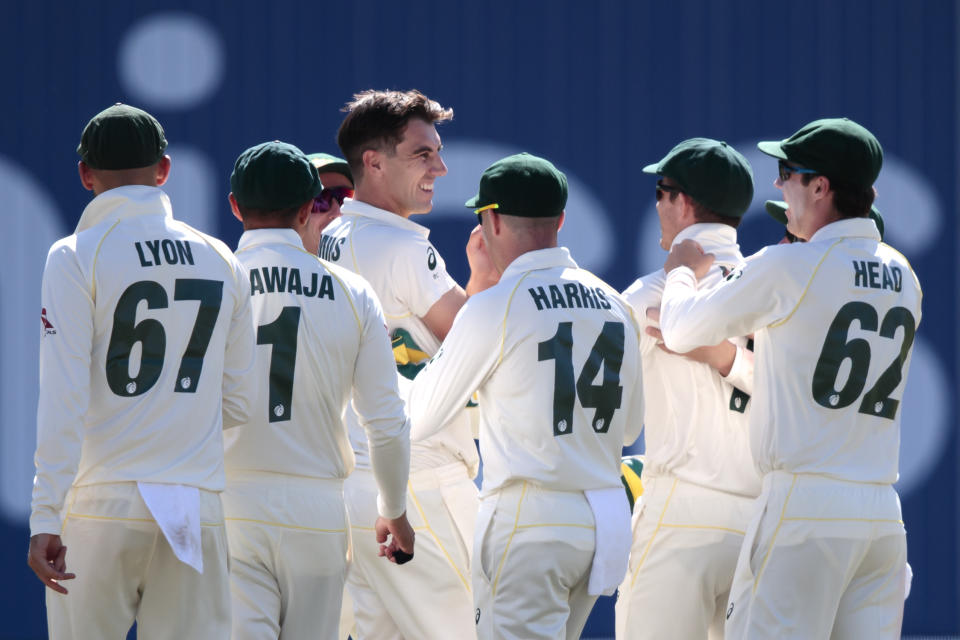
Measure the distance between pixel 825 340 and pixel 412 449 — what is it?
4.61ft

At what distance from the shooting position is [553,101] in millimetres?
6941

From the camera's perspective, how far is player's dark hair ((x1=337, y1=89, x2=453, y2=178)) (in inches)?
174

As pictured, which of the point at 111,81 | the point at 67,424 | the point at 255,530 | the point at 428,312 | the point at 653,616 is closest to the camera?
the point at 67,424

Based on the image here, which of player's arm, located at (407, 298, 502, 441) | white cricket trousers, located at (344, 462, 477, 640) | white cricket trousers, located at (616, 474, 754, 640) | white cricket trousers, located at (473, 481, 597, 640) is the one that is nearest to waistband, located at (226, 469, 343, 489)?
player's arm, located at (407, 298, 502, 441)

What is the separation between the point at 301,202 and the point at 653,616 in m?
1.61

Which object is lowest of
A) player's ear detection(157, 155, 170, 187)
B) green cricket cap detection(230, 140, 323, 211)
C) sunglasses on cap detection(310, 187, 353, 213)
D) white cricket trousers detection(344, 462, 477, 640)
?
white cricket trousers detection(344, 462, 477, 640)

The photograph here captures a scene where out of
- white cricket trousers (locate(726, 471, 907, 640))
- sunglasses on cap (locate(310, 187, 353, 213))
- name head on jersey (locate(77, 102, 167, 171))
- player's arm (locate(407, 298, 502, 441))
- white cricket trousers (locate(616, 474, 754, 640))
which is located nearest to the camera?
name head on jersey (locate(77, 102, 167, 171))

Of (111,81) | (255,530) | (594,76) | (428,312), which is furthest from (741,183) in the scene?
(111,81)

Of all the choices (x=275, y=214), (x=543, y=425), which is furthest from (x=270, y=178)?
(x=543, y=425)

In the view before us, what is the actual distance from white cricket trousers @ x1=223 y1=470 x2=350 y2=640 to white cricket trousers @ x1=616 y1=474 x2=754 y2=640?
96cm

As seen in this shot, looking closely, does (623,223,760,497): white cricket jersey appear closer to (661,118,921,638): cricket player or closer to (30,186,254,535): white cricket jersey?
(661,118,921,638): cricket player

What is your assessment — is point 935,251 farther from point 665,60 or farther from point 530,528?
point 530,528

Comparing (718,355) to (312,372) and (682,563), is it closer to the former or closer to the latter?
(682,563)

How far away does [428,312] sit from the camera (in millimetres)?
4148
